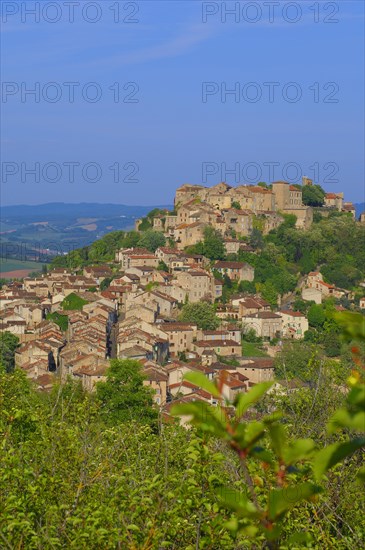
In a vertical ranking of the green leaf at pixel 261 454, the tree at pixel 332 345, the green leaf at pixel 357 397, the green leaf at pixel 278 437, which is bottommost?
the tree at pixel 332 345

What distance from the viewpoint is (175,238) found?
54.6m

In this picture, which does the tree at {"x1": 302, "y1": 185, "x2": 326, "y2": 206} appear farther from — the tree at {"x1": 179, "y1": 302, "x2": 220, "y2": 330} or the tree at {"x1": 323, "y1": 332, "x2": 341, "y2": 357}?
the tree at {"x1": 323, "y1": 332, "x2": 341, "y2": 357}

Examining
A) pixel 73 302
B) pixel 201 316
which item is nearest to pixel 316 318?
pixel 201 316

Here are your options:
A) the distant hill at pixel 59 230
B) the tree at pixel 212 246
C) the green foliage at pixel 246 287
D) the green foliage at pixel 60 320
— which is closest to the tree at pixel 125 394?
the green foliage at pixel 60 320

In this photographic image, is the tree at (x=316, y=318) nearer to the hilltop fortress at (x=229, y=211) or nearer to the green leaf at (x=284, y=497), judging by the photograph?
the hilltop fortress at (x=229, y=211)

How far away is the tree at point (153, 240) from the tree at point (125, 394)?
2786cm

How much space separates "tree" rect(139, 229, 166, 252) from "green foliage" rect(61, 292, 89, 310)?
904cm

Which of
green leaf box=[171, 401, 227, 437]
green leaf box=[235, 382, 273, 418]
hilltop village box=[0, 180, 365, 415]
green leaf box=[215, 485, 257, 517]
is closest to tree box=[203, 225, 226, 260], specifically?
hilltop village box=[0, 180, 365, 415]

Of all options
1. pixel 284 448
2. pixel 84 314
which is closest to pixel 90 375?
pixel 84 314

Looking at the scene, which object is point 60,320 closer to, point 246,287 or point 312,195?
point 246,287

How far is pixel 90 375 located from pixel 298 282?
22182 mm

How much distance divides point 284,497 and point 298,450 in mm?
202

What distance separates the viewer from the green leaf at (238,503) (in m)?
2.67

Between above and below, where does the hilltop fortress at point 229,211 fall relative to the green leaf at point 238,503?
below
